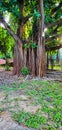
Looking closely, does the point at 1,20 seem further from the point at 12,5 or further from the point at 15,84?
the point at 15,84

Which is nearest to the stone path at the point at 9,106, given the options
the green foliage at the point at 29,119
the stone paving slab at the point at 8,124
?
the stone paving slab at the point at 8,124

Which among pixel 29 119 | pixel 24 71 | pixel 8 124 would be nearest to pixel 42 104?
pixel 29 119

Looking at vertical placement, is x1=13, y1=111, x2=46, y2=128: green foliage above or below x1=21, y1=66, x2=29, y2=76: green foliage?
below

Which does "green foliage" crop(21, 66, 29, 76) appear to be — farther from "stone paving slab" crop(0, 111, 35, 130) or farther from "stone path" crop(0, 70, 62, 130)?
"stone paving slab" crop(0, 111, 35, 130)

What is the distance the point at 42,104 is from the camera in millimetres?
6059

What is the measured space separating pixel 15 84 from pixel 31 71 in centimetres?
218

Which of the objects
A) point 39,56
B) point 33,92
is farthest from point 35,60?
point 33,92

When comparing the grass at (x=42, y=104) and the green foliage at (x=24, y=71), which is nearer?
the grass at (x=42, y=104)

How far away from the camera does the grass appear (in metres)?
5.33

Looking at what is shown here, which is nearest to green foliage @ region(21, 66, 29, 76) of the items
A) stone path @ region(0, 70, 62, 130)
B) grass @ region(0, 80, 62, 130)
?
grass @ region(0, 80, 62, 130)

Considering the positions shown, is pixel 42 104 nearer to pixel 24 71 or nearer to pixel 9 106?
pixel 9 106

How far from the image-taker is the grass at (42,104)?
5.33 meters

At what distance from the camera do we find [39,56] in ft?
31.2

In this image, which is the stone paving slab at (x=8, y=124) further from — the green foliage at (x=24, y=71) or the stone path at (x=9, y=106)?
the green foliage at (x=24, y=71)
